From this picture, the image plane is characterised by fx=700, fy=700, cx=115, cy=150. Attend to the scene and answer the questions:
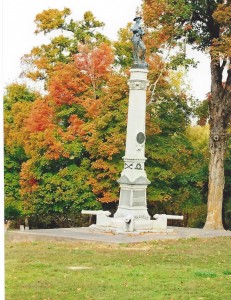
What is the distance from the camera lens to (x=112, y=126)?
2986cm

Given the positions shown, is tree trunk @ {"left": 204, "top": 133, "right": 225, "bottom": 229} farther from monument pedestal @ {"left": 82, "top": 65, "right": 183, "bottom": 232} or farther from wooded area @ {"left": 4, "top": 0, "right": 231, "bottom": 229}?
monument pedestal @ {"left": 82, "top": 65, "right": 183, "bottom": 232}

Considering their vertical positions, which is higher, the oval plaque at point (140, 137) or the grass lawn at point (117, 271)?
the oval plaque at point (140, 137)

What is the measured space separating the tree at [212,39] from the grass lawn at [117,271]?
27.4ft

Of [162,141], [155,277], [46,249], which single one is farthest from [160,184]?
[155,277]

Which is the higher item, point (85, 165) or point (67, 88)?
point (67, 88)

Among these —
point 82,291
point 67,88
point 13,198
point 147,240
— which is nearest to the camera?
point 82,291

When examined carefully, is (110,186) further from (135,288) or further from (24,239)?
(135,288)

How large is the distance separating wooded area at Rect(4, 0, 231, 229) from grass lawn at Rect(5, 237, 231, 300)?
400 inches

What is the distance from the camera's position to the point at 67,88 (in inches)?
1287

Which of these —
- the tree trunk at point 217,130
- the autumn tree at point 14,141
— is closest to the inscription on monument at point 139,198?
the tree trunk at point 217,130

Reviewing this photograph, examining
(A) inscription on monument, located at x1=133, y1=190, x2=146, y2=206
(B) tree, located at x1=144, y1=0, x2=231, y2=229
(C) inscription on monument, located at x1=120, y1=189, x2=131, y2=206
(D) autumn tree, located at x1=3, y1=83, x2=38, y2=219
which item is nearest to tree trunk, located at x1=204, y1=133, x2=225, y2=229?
(B) tree, located at x1=144, y1=0, x2=231, y2=229

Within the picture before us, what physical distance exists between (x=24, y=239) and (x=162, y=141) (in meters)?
11.6

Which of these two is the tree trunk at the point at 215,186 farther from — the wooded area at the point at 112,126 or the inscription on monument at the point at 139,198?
the inscription on monument at the point at 139,198

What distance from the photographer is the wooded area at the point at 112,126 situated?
2595 centimetres
